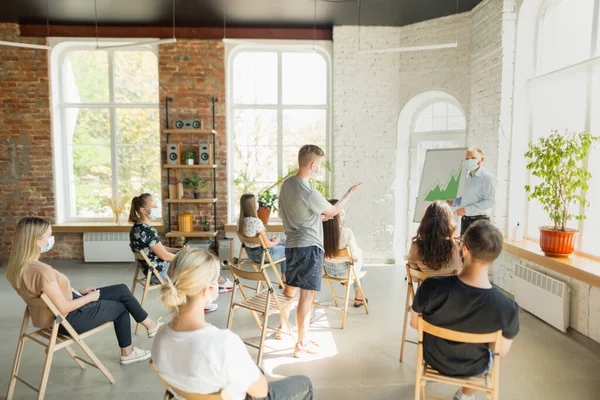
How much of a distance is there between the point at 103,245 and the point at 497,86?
6.07m

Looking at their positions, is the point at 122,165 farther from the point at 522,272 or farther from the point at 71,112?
the point at 522,272

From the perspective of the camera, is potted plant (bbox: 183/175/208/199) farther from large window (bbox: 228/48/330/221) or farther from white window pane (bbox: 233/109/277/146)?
white window pane (bbox: 233/109/277/146)

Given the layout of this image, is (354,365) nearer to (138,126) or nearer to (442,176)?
(442,176)

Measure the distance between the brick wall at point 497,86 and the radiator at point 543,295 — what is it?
30.3 inches

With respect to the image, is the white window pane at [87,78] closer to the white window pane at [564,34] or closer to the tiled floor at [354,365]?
the tiled floor at [354,365]

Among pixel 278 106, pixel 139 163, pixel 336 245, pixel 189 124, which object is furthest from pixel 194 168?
pixel 336 245

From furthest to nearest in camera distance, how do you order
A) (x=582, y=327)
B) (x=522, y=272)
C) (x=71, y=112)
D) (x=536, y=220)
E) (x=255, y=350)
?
1. (x=71, y=112)
2. (x=536, y=220)
3. (x=522, y=272)
4. (x=582, y=327)
5. (x=255, y=350)

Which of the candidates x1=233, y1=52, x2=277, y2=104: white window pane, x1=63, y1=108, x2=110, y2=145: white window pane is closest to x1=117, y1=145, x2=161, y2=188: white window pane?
x1=63, y1=108, x2=110, y2=145: white window pane

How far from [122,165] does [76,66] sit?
176cm

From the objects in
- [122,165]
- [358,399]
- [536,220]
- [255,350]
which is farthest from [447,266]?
[122,165]

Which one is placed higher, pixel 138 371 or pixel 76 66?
pixel 76 66

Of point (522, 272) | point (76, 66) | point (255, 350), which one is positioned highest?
point (76, 66)

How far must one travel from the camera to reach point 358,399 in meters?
2.74

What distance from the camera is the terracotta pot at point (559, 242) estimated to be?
384cm
